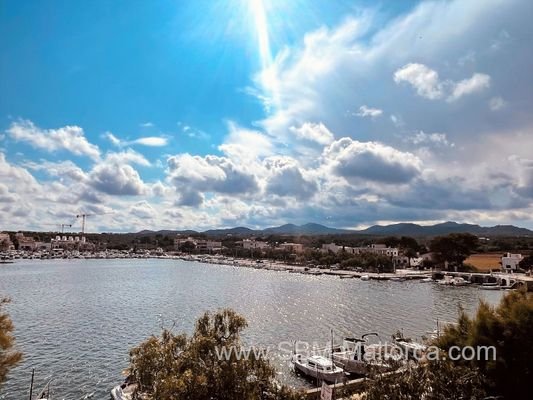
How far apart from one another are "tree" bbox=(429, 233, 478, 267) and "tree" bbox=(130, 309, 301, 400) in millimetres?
104789

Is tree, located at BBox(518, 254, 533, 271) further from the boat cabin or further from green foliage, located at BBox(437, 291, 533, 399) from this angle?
green foliage, located at BBox(437, 291, 533, 399)

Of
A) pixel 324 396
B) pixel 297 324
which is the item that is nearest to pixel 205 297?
pixel 297 324

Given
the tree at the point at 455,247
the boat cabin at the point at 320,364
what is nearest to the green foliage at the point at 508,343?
the boat cabin at the point at 320,364

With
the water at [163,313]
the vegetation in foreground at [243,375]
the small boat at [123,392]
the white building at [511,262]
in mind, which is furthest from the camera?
the white building at [511,262]

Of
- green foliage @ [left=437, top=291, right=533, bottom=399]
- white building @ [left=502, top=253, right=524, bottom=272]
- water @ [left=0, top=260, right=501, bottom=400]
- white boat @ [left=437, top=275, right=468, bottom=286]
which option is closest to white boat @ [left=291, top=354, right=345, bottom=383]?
water @ [left=0, top=260, right=501, bottom=400]

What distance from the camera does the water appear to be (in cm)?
3067

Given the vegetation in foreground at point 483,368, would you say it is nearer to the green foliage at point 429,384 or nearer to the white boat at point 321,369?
the green foliage at point 429,384

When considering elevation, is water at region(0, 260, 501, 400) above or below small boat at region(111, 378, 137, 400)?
below

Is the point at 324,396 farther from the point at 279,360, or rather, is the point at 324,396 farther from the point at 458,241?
the point at 458,241

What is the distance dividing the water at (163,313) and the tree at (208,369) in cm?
1658

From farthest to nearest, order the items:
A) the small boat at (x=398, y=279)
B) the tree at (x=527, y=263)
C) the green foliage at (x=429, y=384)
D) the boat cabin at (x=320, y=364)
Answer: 1. the tree at (x=527, y=263)
2. the small boat at (x=398, y=279)
3. the boat cabin at (x=320, y=364)
4. the green foliage at (x=429, y=384)

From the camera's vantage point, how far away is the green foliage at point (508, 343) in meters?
14.8

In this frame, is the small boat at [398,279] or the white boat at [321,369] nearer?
the white boat at [321,369]

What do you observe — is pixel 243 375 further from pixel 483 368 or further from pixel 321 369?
pixel 321 369
